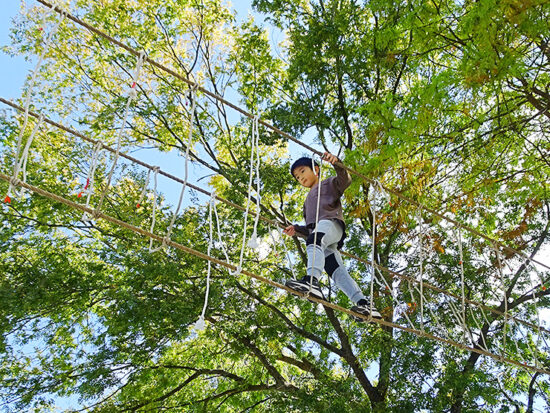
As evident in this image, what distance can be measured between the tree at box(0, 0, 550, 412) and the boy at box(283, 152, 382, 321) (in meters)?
0.75

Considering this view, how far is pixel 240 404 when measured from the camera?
6559 mm

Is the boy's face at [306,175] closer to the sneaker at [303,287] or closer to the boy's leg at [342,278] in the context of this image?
the boy's leg at [342,278]

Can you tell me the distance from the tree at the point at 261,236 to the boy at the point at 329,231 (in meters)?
0.75

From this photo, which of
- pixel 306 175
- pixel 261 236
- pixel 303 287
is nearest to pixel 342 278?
pixel 303 287

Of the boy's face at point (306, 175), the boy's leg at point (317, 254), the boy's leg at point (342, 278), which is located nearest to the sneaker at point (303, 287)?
the boy's leg at point (317, 254)

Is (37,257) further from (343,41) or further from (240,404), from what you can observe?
(343,41)

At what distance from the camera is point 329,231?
2758mm

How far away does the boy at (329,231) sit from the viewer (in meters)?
2.62

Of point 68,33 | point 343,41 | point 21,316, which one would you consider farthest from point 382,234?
point 68,33

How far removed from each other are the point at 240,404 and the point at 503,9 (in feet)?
18.6

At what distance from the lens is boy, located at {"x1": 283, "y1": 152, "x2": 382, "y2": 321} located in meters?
2.62

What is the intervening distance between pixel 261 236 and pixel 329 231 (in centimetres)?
341

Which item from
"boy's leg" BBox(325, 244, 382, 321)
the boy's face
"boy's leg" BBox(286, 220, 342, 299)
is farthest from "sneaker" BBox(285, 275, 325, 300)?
the boy's face

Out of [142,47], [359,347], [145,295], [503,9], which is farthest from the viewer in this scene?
[142,47]
